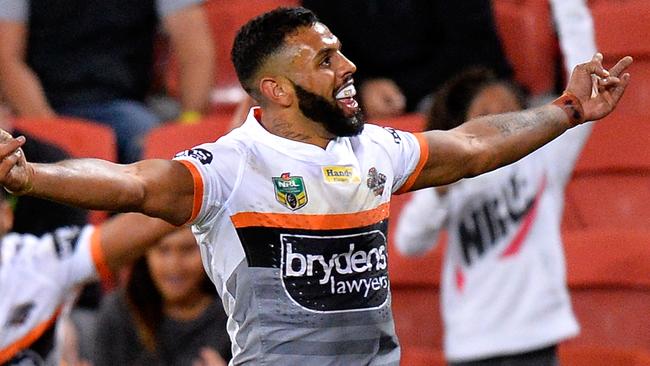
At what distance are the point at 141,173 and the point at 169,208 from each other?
88 mm

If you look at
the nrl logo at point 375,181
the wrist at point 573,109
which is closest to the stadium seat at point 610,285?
the wrist at point 573,109

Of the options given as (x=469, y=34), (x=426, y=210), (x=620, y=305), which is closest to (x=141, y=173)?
(x=426, y=210)

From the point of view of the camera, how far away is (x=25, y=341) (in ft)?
13.1

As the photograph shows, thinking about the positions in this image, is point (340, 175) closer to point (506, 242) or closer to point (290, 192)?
point (290, 192)

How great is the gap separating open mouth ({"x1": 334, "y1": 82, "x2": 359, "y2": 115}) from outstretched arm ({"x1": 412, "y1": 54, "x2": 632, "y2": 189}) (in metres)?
0.25

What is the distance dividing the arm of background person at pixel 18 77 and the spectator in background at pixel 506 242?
1824 millimetres

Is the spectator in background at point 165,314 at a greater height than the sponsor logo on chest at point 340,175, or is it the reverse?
the sponsor logo on chest at point 340,175

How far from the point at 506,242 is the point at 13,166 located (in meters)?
1.86

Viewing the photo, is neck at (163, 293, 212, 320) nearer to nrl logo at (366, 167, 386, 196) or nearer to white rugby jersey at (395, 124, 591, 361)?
white rugby jersey at (395, 124, 591, 361)

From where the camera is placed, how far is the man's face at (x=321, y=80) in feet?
9.80

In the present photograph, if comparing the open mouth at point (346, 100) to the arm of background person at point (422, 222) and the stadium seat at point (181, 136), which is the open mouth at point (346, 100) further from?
the stadium seat at point (181, 136)

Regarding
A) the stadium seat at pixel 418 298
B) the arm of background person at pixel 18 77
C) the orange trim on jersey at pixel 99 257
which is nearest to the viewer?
the orange trim on jersey at pixel 99 257

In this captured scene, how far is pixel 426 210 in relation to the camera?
165 inches

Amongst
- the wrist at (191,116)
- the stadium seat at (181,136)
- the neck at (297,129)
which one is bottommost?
the wrist at (191,116)
